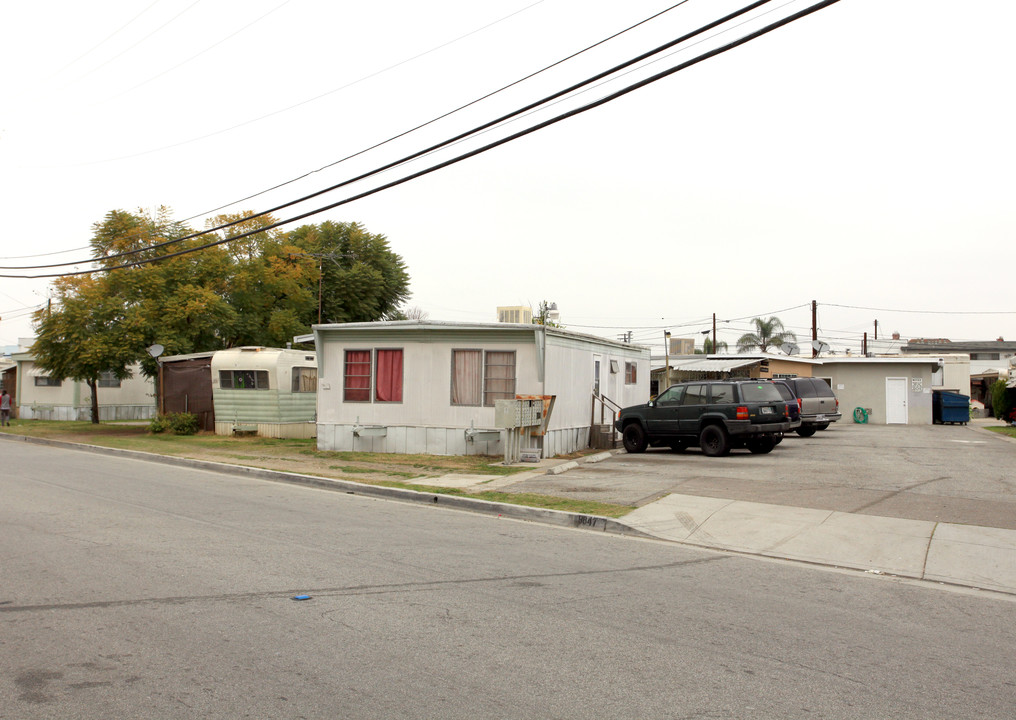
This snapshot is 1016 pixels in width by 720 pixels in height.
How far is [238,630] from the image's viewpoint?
567 centimetres

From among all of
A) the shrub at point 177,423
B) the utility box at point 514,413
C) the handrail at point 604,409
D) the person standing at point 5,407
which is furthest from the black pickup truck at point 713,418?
the person standing at point 5,407

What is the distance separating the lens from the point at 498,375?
1831cm

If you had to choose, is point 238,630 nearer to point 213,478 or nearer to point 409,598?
point 409,598

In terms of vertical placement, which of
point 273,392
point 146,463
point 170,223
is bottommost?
point 146,463

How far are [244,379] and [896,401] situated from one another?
2796 cm

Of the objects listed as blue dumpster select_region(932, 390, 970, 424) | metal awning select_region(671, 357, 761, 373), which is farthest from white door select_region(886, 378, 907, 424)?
metal awning select_region(671, 357, 761, 373)

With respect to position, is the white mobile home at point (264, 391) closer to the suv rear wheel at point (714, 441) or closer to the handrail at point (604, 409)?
the handrail at point (604, 409)

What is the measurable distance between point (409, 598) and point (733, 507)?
243 inches

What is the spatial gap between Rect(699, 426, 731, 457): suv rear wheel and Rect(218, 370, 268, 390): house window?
13.8 m

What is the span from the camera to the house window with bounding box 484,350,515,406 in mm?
18172

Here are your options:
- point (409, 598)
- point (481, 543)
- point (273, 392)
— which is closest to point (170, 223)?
point (273, 392)

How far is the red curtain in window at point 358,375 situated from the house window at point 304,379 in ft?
21.9

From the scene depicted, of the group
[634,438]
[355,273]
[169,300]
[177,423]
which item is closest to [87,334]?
[169,300]

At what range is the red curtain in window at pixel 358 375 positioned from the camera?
19.3 m
